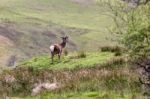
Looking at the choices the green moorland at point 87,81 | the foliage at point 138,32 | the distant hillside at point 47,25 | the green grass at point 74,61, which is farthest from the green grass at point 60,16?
the foliage at point 138,32

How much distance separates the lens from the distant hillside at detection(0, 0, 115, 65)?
158ft

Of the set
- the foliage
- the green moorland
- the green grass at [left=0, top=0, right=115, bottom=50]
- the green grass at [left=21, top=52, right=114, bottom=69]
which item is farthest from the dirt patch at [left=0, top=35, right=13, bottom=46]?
the foliage

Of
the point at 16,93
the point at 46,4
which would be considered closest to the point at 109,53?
the point at 16,93

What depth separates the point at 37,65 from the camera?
27562mm

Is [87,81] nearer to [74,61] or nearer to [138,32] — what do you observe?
[138,32]

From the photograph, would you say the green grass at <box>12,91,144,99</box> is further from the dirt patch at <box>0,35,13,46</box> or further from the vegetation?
the dirt patch at <box>0,35,13,46</box>

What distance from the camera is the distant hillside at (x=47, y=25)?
158 ft

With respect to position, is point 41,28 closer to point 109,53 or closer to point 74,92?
point 109,53

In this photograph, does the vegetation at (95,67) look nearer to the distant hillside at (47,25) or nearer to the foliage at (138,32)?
the foliage at (138,32)

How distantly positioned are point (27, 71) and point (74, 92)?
5162 millimetres

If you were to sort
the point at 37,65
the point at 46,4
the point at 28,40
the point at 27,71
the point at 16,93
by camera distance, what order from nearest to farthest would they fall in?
the point at 16,93 → the point at 27,71 → the point at 37,65 → the point at 28,40 → the point at 46,4

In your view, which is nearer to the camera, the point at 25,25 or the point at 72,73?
the point at 72,73

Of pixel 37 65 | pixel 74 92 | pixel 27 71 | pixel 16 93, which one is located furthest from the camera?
pixel 37 65

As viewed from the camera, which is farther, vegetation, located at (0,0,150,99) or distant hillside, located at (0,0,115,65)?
distant hillside, located at (0,0,115,65)
